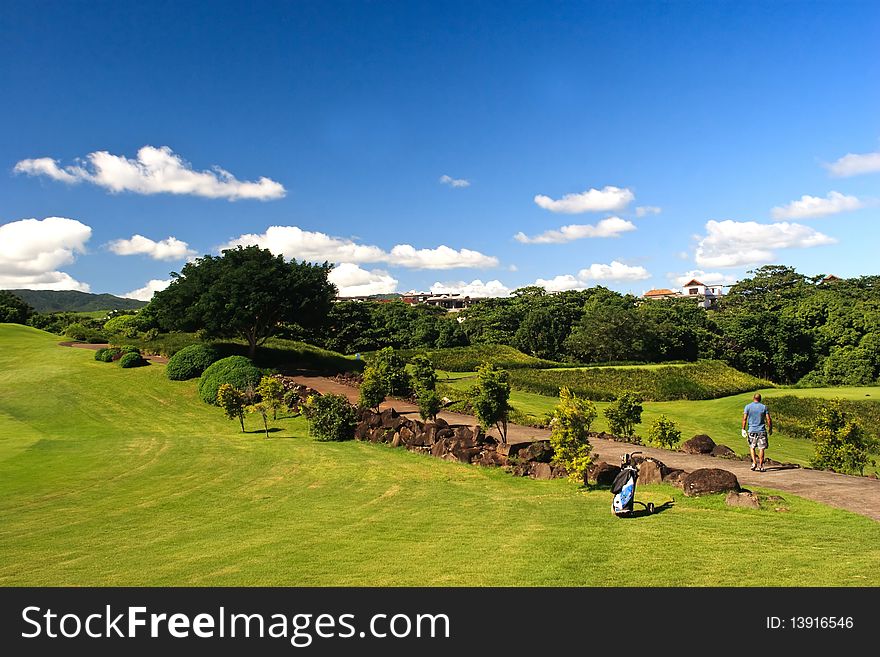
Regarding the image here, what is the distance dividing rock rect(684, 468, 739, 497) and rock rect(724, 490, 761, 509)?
0.45 metres

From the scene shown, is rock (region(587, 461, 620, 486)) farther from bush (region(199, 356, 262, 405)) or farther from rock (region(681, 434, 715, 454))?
bush (region(199, 356, 262, 405))

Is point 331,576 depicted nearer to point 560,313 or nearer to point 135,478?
point 135,478

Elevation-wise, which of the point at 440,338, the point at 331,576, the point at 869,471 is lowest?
the point at 869,471

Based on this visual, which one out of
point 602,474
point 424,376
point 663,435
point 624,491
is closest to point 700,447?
point 663,435

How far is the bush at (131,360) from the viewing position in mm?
41094

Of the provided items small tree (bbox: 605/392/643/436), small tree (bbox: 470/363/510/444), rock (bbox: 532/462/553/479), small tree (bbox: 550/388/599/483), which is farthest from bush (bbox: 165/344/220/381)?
small tree (bbox: 550/388/599/483)

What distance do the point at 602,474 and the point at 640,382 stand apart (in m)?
34.3

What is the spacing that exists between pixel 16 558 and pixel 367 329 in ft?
214

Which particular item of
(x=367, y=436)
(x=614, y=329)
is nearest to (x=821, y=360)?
(x=614, y=329)

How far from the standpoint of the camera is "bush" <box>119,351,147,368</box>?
4109 centimetres

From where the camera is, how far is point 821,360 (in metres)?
68.1

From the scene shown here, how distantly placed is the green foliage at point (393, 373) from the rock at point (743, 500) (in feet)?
58.2

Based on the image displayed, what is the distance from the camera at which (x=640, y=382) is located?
4616 cm

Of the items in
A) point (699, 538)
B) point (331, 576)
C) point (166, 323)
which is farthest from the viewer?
point (166, 323)
